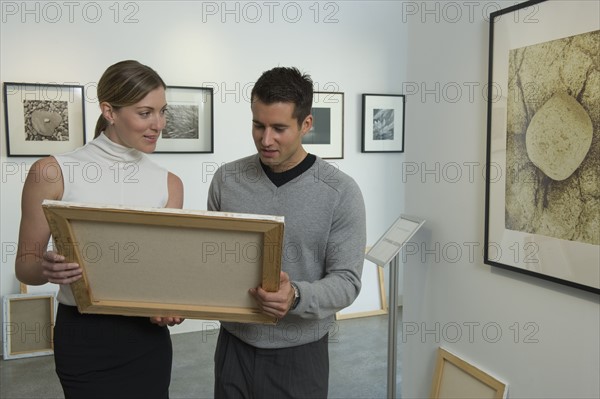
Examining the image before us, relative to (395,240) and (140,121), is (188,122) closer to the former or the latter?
(395,240)

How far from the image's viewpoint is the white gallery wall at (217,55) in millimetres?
4109

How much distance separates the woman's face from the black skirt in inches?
20.9

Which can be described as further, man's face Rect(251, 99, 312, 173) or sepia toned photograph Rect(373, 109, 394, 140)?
sepia toned photograph Rect(373, 109, 394, 140)

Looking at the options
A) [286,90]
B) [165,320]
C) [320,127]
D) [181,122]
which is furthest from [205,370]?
[286,90]

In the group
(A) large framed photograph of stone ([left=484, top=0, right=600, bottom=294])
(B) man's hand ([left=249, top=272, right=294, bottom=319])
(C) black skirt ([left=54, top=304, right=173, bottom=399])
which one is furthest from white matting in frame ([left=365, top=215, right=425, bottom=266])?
(C) black skirt ([left=54, top=304, right=173, bottom=399])

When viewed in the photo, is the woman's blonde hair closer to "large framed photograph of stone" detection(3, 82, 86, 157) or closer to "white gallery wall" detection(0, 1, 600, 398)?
"white gallery wall" detection(0, 1, 600, 398)

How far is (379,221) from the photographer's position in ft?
18.1

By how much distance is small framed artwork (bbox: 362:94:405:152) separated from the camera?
5.27 m

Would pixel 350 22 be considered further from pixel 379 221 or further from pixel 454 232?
pixel 454 232

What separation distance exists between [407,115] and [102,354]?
72.5 inches

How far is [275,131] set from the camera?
1.63 meters

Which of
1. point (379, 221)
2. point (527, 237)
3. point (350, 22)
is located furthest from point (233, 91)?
point (527, 237)

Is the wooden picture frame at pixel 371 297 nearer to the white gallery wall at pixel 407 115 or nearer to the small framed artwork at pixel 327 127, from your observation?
the white gallery wall at pixel 407 115

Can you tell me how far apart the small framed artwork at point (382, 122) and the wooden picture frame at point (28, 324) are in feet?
10.2
